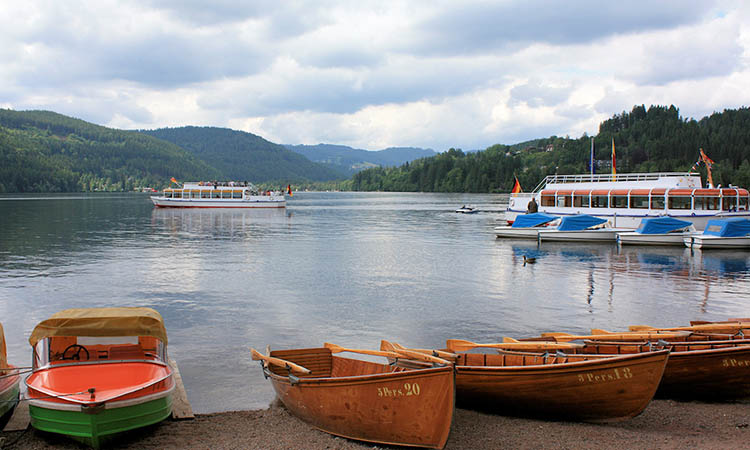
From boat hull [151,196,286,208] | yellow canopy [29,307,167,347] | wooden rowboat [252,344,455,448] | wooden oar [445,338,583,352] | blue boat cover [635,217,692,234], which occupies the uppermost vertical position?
boat hull [151,196,286,208]

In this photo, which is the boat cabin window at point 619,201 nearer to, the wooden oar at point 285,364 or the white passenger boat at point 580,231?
the white passenger boat at point 580,231

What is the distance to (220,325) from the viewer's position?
20.0 meters

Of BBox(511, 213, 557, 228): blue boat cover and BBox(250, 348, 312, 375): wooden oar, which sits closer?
BBox(250, 348, 312, 375): wooden oar

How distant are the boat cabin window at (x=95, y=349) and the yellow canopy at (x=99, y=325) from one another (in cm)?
31

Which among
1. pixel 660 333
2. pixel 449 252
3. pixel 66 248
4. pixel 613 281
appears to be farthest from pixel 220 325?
pixel 66 248

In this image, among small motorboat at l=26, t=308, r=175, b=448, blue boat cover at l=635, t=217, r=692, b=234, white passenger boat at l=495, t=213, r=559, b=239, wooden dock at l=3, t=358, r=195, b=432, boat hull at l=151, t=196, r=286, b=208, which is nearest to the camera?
small motorboat at l=26, t=308, r=175, b=448

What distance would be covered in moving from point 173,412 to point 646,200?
58.6 m

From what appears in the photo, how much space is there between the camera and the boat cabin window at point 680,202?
56000mm

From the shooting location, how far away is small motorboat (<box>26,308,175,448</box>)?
10109 millimetres

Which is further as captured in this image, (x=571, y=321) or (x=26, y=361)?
(x=571, y=321)

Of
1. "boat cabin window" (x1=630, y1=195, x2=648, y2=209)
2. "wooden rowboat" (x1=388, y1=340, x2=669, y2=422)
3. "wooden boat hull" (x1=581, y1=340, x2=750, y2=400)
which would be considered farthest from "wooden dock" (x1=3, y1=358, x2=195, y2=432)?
"boat cabin window" (x1=630, y1=195, x2=648, y2=209)

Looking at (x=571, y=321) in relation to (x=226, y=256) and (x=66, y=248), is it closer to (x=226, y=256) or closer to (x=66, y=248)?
(x=226, y=256)

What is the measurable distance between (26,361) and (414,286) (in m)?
17.1

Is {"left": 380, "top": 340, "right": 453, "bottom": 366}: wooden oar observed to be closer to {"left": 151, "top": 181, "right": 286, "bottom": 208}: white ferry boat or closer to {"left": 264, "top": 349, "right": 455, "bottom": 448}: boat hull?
{"left": 264, "top": 349, "right": 455, "bottom": 448}: boat hull
